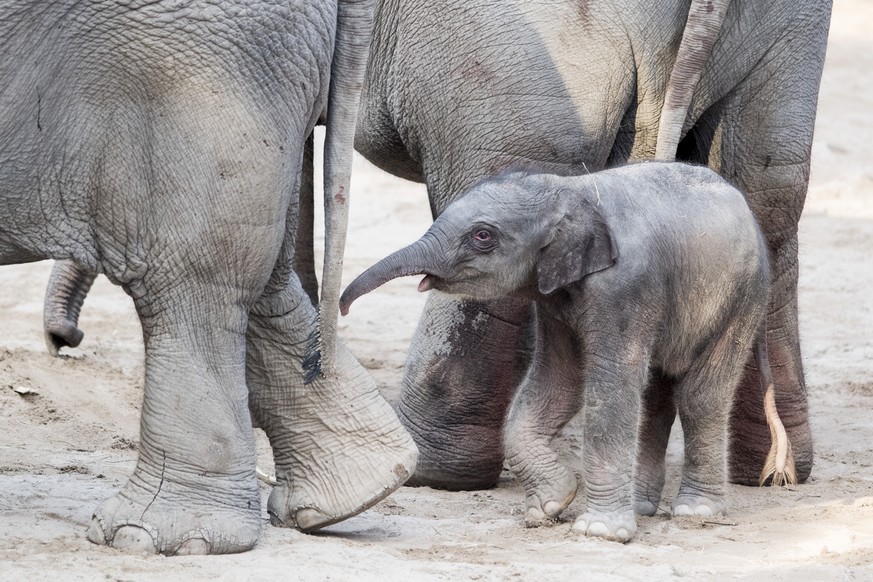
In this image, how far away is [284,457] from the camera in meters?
4.14

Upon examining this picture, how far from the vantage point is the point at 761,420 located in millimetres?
5191

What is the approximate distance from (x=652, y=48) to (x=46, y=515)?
203 cm

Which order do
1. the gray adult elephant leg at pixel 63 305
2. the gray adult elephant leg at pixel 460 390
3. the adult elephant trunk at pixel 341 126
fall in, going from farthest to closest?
the gray adult elephant leg at pixel 63 305, the gray adult elephant leg at pixel 460 390, the adult elephant trunk at pixel 341 126

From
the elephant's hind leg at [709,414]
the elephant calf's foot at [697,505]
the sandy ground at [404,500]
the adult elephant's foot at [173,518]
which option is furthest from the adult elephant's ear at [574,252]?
the adult elephant's foot at [173,518]

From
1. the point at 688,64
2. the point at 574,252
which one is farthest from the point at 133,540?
the point at 688,64

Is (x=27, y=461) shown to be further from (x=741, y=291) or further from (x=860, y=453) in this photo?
(x=860, y=453)

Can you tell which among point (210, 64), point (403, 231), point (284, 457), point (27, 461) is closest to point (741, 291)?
point (284, 457)

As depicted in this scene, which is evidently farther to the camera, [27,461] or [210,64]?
[27,461]

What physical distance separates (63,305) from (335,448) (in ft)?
7.17

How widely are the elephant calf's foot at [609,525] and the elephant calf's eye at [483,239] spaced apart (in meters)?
0.73

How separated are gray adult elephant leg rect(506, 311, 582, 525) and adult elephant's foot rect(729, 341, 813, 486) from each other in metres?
0.95

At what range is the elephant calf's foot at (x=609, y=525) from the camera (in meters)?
4.08

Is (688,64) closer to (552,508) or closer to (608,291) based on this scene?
(608,291)

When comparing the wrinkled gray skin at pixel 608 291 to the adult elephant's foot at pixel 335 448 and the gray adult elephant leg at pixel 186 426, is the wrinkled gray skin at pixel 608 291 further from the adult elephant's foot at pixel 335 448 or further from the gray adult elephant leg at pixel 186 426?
the gray adult elephant leg at pixel 186 426
